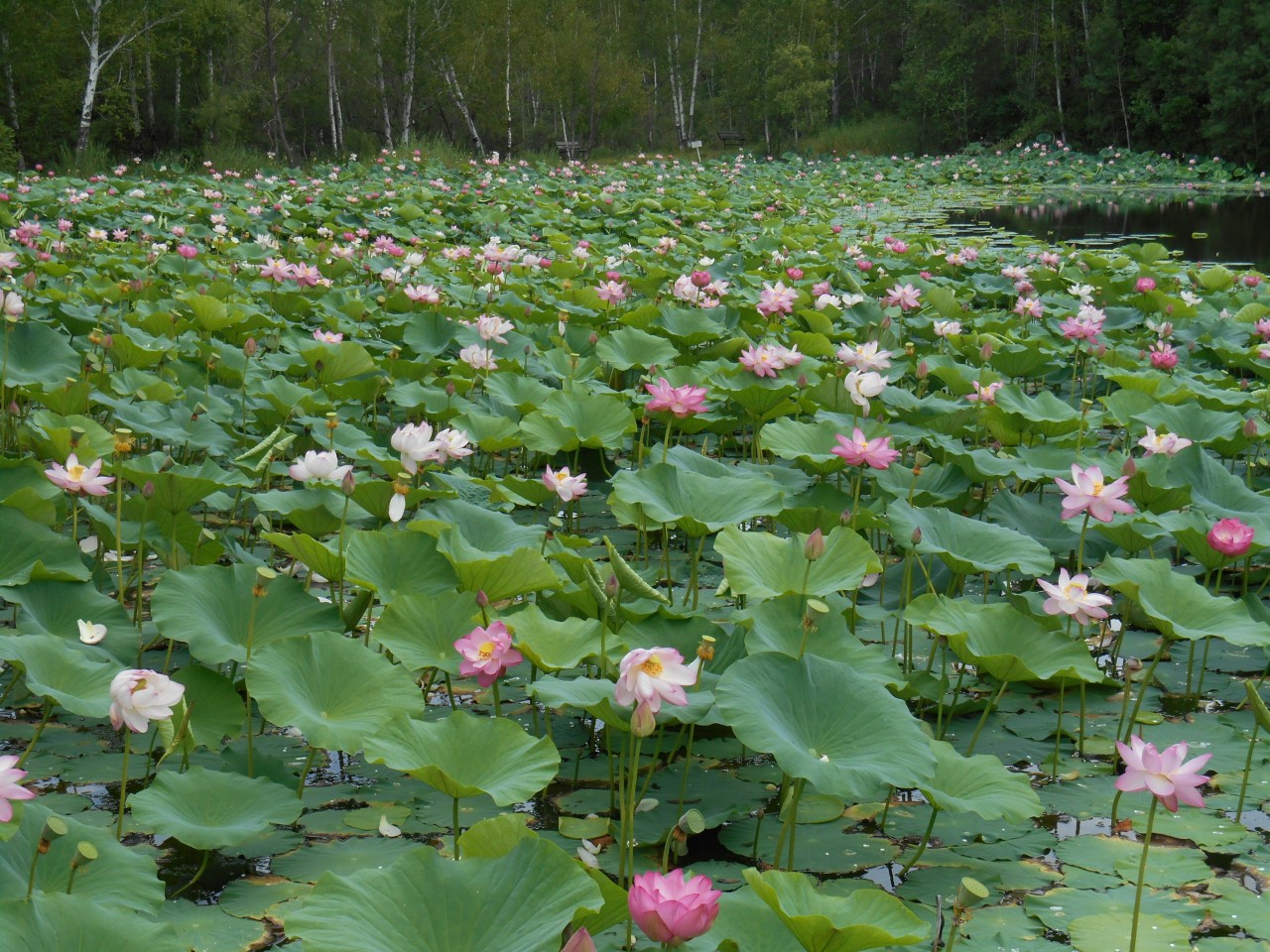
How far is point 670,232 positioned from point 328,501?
22.4 feet

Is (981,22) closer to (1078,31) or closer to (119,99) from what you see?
(1078,31)

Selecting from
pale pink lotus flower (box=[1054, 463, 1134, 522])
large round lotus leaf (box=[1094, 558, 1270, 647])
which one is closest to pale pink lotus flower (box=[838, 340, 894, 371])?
pale pink lotus flower (box=[1054, 463, 1134, 522])

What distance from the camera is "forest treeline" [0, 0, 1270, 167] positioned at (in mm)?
20703

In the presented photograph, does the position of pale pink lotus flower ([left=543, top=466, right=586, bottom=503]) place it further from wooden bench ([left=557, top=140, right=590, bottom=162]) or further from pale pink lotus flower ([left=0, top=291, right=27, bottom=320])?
wooden bench ([left=557, top=140, right=590, bottom=162])

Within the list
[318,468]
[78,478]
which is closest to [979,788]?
[318,468]

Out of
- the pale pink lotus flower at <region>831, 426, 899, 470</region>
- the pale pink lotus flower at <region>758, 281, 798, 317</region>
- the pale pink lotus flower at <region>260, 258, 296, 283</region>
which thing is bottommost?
the pale pink lotus flower at <region>831, 426, 899, 470</region>

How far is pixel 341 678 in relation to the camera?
1.68 metres

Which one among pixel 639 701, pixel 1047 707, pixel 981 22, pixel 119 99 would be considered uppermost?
pixel 981 22

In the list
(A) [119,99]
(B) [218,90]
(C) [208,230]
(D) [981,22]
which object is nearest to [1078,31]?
(D) [981,22]

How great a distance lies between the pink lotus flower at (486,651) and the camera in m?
1.57

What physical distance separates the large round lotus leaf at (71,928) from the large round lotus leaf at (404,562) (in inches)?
36.6

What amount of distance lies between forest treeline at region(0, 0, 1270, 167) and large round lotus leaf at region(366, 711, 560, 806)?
54.6ft

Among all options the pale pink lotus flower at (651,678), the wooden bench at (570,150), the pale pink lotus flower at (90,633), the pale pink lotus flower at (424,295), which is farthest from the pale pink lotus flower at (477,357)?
the wooden bench at (570,150)

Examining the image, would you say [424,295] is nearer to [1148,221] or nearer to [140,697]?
[140,697]
